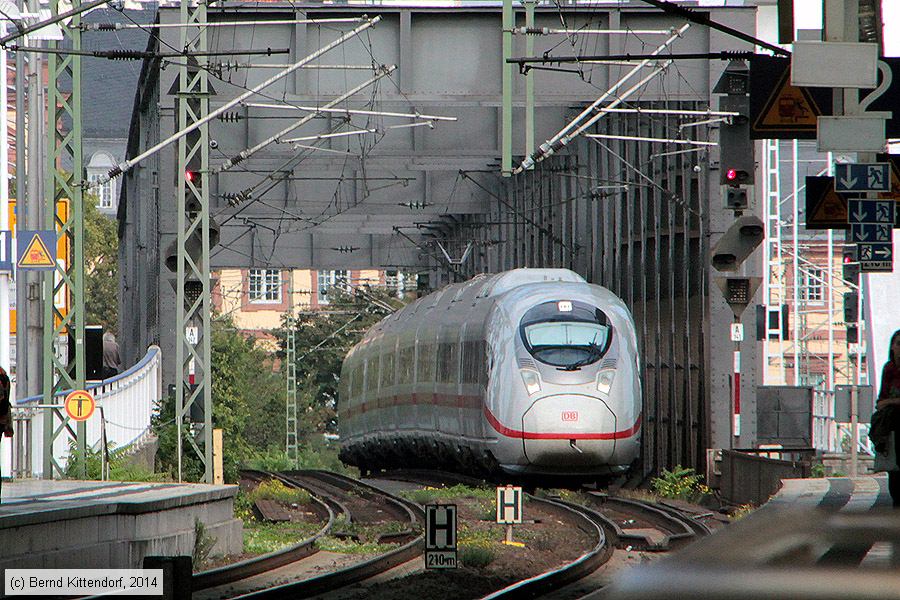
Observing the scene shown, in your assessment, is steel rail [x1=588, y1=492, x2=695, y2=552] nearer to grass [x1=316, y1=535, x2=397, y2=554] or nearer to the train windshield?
the train windshield

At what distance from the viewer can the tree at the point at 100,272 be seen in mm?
86625

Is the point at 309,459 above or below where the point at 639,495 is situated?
below

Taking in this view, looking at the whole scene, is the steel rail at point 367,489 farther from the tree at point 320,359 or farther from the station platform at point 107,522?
the tree at point 320,359

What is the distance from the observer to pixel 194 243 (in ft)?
78.6

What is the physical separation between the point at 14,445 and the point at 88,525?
6.65 metres

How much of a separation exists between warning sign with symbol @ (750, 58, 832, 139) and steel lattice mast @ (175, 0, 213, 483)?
9035 millimetres

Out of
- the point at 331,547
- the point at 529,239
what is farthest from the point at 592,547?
the point at 529,239

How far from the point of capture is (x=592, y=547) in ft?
61.8

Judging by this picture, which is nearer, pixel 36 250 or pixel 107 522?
pixel 107 522

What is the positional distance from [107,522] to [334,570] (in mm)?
2190

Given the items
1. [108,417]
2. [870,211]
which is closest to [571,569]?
[870,211]

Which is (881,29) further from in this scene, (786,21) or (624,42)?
(624,42)

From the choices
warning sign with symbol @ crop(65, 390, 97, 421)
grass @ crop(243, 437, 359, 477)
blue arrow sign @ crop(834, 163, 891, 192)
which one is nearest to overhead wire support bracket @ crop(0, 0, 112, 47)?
warning sign with symbol @ crop(65, 390, 97, 421)

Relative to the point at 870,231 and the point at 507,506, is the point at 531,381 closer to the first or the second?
the point at 507,506
